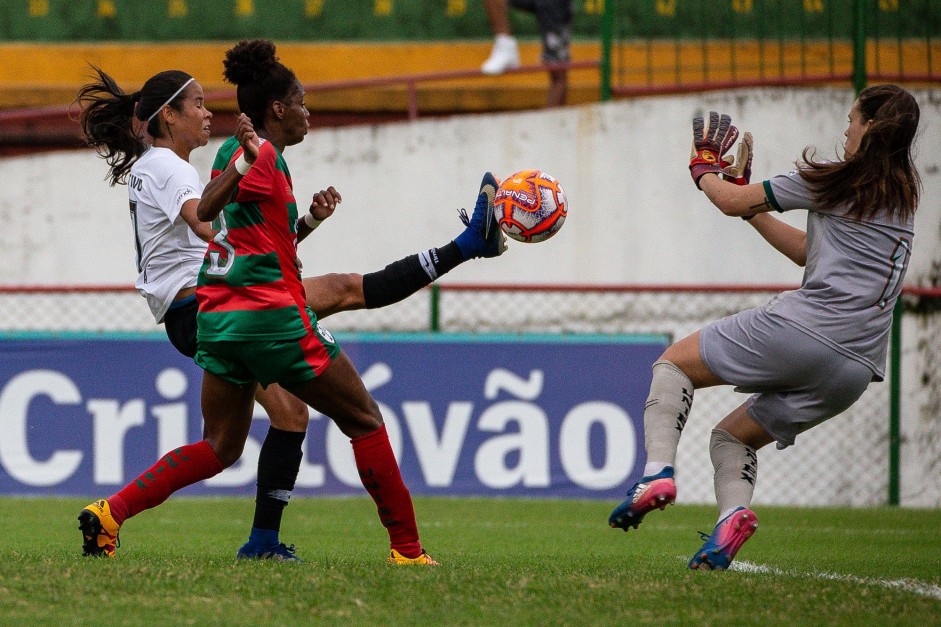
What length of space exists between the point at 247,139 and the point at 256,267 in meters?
0.50

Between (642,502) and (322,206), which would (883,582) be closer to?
(642,502)

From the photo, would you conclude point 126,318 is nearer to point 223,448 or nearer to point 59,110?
point 59,110

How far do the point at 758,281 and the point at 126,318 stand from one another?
5667mm

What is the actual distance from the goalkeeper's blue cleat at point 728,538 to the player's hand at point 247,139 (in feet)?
7.58

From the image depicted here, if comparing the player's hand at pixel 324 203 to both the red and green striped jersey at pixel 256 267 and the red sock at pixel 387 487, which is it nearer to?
the red and green striped jersey at pixel 256 267

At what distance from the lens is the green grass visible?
4.04 metres

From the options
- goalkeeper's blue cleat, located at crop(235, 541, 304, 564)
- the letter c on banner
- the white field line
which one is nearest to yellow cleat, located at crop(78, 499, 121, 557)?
goalkeeper's blue cleat, located at crop(235, 541, 304, 564)

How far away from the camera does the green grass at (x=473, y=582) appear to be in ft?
13.3

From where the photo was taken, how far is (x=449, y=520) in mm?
8242

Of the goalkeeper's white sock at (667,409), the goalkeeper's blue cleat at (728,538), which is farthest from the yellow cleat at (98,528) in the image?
the goalkeeper's blue cleat at (728,538)

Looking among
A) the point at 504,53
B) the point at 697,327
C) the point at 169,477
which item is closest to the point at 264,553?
the point at 169,477

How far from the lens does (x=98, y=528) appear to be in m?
5.10

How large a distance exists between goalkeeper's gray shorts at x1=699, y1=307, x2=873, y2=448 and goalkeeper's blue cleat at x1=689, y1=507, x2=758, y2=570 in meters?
0.40

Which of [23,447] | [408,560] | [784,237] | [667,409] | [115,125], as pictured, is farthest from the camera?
[23,447]
